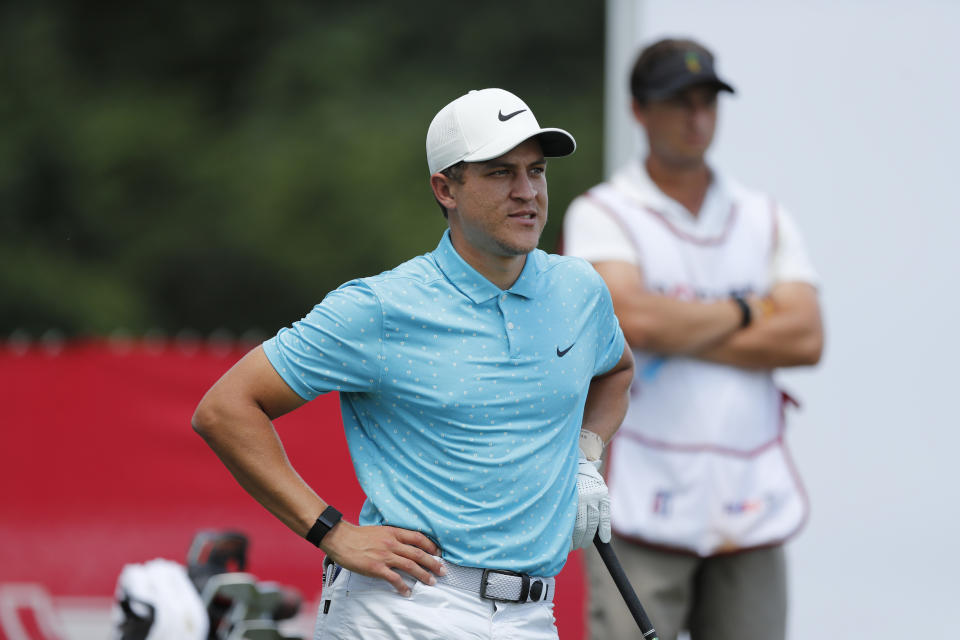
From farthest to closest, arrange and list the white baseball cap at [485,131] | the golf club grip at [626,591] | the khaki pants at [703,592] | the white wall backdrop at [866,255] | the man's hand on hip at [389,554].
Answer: the white wall backdrop at [866,255] → the khaki pants at [703,592] → the golf club grip at [626,591] → the white baseball cap at [485,131] → the man's hand on hip at [389,554]

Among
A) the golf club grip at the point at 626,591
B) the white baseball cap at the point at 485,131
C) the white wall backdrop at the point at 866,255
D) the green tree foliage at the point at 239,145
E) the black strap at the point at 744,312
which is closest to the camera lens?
the white baseball cap at the point at 485,131

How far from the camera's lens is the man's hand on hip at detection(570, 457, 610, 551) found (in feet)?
9.91

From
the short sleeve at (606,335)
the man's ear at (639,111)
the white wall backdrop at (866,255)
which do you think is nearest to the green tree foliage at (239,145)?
the white wall backdrop at (866,255)

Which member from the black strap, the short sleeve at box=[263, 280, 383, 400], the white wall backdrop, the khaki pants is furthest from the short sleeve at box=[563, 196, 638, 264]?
the white wall backdrop

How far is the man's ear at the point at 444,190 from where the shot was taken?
301 centimetres

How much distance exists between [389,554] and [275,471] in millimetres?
289

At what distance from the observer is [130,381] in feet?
20.2

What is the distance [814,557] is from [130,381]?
294 cm

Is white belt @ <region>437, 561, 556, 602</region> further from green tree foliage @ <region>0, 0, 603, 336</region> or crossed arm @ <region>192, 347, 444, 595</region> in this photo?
green tree foliage @ <region>0, 0, 603, 336</region>

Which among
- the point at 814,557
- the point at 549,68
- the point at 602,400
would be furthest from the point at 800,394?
the point at 549,68

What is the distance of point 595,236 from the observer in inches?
156

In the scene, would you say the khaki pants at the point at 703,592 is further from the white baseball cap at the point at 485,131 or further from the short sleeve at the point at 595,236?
the white baseball cap at the point at 485,131

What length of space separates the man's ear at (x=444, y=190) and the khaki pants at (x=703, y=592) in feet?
4.13

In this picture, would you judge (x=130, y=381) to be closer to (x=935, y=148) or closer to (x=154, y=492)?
(x=154, y=492)
